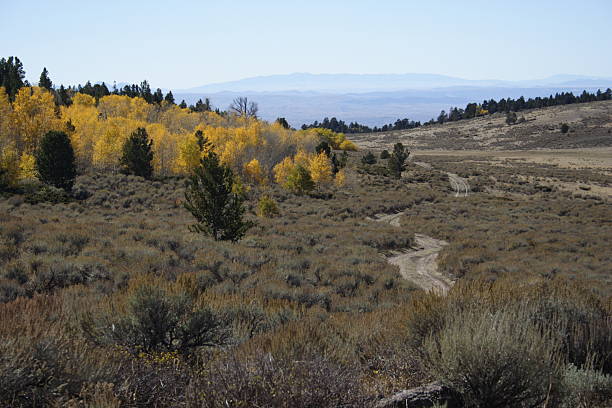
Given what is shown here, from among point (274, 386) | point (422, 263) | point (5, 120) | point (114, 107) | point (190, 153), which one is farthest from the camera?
point (114, 107)

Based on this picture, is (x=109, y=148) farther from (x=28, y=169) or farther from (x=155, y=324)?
(x=155, y=324)

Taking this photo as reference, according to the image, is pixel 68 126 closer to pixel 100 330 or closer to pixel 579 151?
pixel 100 330

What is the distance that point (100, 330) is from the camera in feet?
17.3

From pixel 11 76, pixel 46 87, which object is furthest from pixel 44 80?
pixel 11 76

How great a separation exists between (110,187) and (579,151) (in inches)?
4155

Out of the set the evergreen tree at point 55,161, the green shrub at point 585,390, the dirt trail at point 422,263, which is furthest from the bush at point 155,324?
the evergreen tree at point 55,161

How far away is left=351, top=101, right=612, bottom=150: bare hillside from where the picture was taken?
383 feet

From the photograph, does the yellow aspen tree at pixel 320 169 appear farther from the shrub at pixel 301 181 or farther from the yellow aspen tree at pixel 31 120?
the yellow aspen tree at pixel 31 120

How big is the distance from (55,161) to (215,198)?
80.3ft

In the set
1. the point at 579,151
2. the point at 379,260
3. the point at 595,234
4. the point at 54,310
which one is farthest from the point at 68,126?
the point at 579,151

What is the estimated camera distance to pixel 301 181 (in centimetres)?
4731

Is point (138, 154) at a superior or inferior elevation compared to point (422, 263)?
superior

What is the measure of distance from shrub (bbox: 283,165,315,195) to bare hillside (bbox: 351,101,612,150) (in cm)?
8076

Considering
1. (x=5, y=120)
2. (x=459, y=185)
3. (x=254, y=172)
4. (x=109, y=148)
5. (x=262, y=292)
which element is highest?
(x=5, y=120)
